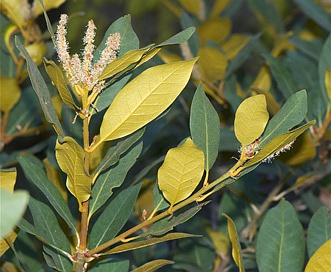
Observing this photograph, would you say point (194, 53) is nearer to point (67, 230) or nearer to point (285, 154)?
point (285, 154)

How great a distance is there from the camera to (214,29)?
1552 millimetres

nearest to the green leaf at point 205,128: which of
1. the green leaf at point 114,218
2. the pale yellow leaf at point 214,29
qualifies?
the green leaf at point 114,218

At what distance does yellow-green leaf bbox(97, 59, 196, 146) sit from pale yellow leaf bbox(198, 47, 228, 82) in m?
0.50

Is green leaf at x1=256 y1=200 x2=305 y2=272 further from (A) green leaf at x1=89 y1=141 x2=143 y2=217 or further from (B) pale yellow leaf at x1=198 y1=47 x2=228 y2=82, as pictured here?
(B) pale yellow leaf at x1=198 y1=47 x2=228 y2=82

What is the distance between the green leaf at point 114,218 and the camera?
882mm

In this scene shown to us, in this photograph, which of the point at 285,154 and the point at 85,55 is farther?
the point at 285,154

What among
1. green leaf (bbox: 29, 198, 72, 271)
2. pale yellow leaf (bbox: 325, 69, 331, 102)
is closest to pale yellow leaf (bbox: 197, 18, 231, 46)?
pale yellow leaf (bbox: 325, 69, 331, 102)

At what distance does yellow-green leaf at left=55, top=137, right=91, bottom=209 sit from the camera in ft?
2.44

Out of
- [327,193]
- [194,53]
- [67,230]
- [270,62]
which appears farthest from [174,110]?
[67,230]

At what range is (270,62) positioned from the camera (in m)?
1.24

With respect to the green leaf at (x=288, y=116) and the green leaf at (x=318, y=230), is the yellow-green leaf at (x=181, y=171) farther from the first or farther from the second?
the green leaf at (x=318, y=230)

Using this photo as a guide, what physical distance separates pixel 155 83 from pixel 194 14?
0.93 m

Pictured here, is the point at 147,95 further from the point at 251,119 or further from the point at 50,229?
the point at 50,229

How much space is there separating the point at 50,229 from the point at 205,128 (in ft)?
0.77
